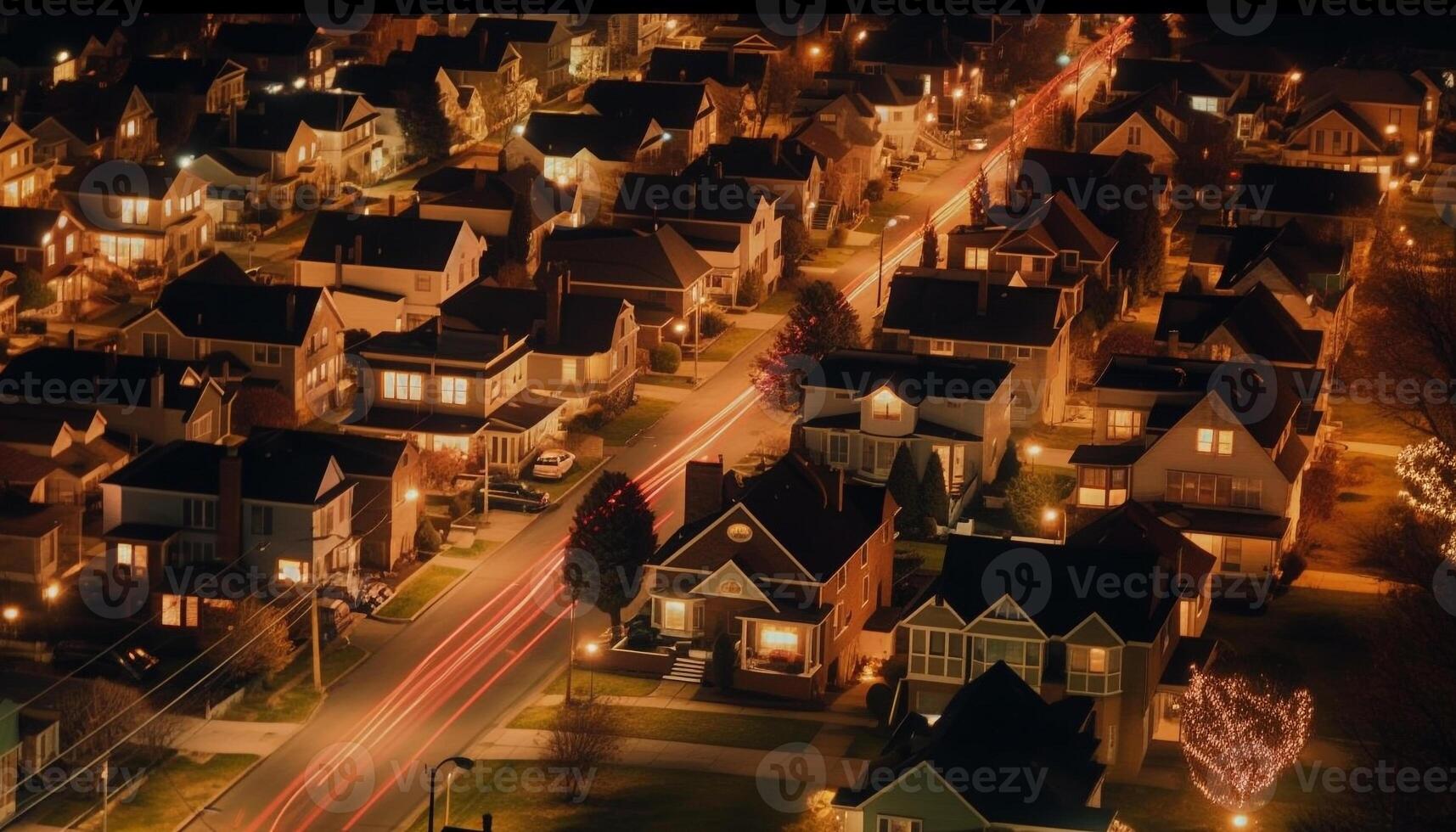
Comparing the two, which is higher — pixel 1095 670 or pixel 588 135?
pixel 588 135

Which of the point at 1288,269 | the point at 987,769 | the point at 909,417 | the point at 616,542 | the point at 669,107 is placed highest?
the point at 669,107

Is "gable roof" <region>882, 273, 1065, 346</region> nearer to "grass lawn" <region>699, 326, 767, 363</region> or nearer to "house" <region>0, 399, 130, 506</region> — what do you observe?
"grass lawn" <region>699, 326, 767, 363</region>

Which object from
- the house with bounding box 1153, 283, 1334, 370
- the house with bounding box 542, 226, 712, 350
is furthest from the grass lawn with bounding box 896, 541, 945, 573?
the house with bounding box 542, 226, 712, 350

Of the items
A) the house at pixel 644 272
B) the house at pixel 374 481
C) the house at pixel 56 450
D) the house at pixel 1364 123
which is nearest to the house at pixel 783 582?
the house at pixel 374 481

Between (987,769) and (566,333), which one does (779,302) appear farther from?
(987,769)

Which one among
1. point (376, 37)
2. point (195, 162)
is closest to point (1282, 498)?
point (195, 162)
